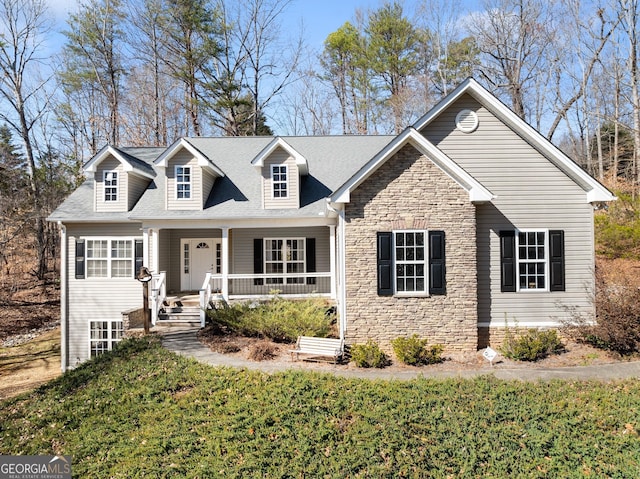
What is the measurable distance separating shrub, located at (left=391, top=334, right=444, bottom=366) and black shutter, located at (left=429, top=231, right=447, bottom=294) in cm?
144

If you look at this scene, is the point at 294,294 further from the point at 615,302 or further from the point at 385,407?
the point at 615,302

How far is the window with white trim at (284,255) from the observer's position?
49.6 feet

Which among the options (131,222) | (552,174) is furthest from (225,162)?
(552,174)

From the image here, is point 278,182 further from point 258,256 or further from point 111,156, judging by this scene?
point 111,156

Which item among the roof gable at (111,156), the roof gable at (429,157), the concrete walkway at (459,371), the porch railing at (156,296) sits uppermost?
the roof gable at (111,156)

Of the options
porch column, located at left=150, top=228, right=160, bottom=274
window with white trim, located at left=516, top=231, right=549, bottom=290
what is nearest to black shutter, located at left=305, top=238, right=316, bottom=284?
porch column, located at left=150, top=228, right=160, bottom=274

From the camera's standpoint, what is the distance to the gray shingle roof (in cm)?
1377

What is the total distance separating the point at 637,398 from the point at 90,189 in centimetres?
1846

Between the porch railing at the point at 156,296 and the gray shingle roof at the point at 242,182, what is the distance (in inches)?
87.5

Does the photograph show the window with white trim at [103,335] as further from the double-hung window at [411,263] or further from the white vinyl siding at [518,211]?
the white vinyl siding at [518,211]

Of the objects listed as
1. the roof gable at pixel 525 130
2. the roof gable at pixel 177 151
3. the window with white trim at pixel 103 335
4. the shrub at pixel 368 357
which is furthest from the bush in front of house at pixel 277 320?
the roof gable at pixel 525 130

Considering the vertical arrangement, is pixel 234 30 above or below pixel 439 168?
above

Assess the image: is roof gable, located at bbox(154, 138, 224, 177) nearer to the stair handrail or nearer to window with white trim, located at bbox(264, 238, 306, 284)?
window with white trim, located at bbox(264, 238, 306, 284)

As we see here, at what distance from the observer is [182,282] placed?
15516mm
